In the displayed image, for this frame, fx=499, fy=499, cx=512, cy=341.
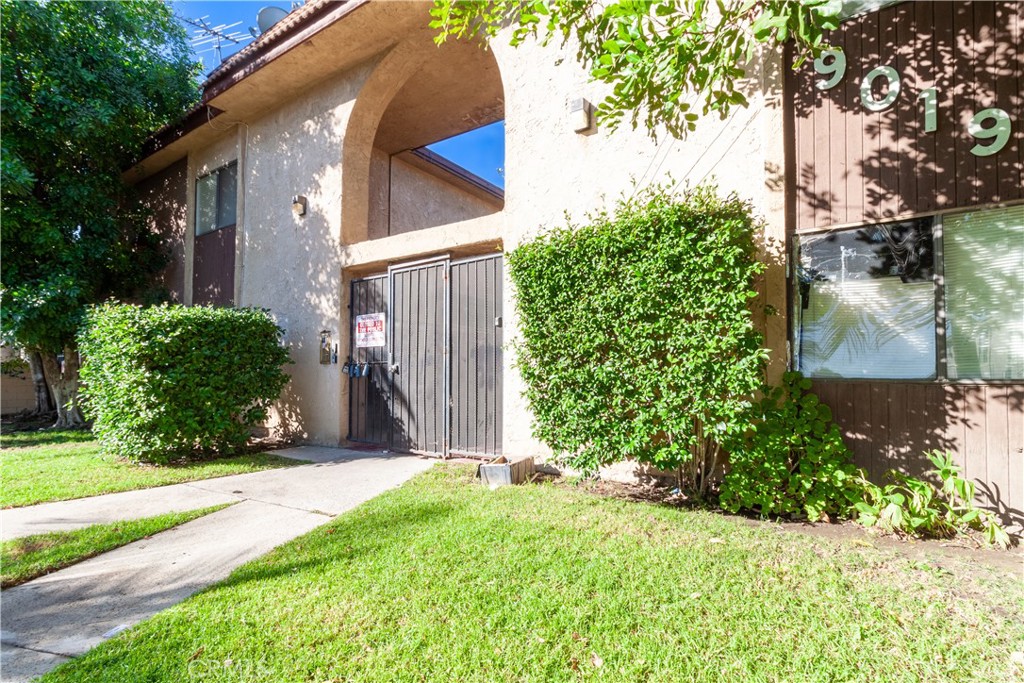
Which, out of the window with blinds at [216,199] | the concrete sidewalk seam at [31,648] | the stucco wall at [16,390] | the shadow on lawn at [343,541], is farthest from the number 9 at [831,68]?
the stucco wall at [16,390]

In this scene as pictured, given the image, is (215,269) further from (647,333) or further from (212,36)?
(647,333)

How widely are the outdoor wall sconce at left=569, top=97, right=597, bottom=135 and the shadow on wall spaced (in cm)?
197

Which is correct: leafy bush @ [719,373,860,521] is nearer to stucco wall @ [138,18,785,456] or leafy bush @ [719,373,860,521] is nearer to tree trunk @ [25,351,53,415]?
stucco wall @ [138,18,785,456]

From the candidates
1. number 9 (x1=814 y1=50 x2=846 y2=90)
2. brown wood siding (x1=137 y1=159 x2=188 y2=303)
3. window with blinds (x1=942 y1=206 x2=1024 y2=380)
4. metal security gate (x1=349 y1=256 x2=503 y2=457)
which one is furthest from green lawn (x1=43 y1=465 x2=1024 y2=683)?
brown wood siding (x1=137 y1=159 x2=188 y2=303)

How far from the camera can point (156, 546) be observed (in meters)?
3.79

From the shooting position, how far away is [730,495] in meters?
4.30

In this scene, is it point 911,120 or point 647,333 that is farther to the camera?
point 647,333

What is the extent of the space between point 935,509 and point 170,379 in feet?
26.6

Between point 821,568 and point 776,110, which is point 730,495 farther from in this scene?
point 776,110

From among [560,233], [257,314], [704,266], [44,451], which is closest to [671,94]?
[704,266]

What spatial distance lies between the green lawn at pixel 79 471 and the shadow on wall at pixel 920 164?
6620 mm

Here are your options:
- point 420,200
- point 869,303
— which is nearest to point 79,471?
point 420,200

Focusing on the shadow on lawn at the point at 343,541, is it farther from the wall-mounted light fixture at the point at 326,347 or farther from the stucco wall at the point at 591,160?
the wall-mounted light fixture at the point at 326,347

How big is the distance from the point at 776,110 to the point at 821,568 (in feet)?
12.9
